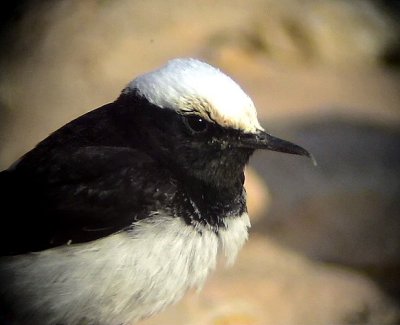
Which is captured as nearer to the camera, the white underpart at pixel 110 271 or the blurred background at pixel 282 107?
the white underpart at pixel 110 271

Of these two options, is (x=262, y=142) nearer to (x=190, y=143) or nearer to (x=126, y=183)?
(x=190, y=143)

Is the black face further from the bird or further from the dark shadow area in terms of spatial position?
the dark shadow area

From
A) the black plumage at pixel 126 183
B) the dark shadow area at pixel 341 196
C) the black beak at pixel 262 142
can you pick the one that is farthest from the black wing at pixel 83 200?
the dark shadow area at pixel 341 196

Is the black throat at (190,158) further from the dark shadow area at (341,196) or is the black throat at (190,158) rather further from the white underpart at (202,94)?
the dark shadow area at (341,196)

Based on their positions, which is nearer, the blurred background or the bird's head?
the bird's head

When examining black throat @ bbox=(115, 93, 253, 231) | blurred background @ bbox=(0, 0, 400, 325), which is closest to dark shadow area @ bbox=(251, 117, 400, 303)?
blurred background @ bbox=(0, 0, 400, 325)

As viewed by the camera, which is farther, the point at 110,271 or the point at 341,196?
the point at 341,196

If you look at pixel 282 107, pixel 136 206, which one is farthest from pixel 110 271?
pixel 282 107
